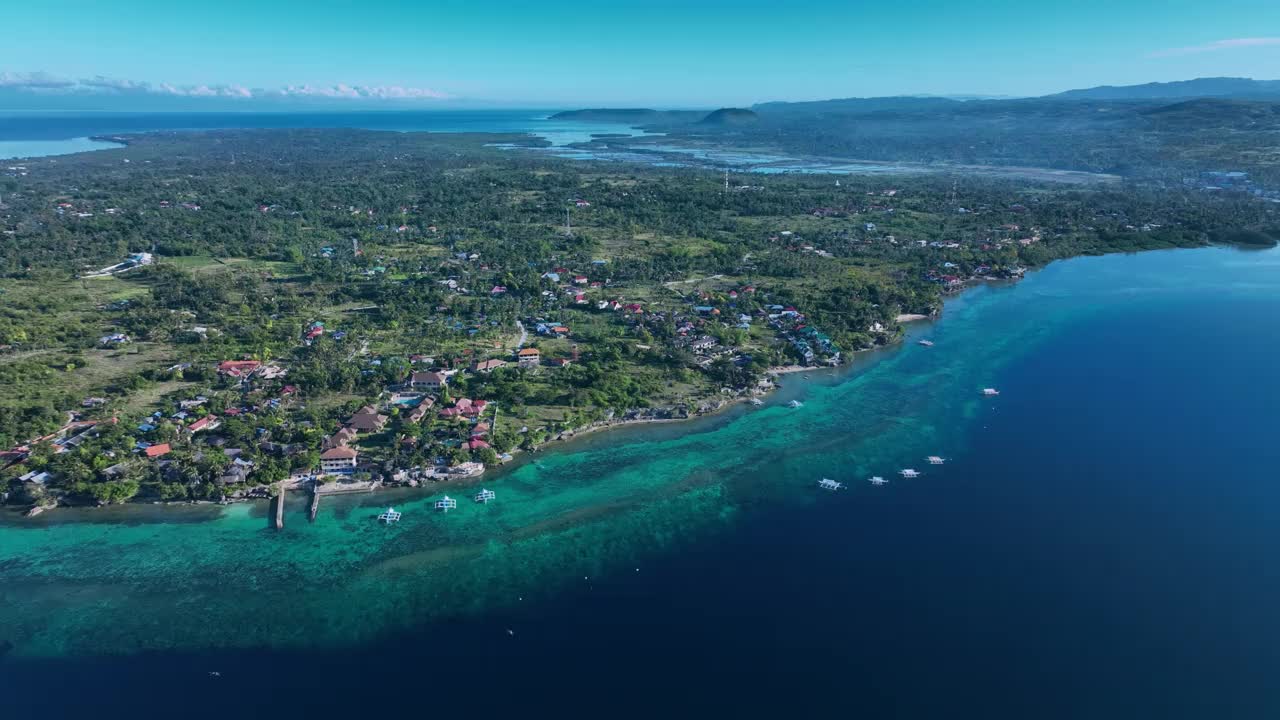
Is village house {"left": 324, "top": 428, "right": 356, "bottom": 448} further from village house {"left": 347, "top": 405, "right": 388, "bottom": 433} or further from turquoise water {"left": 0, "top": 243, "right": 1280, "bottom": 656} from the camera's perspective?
turquoise water {"left": 0, "top": 243, "right": 1280, "bottom": 656}

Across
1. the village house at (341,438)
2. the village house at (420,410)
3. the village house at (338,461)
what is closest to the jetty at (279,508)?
the village house at (338,461)

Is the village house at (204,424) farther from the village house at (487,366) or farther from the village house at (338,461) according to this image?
the village house at (487,366)

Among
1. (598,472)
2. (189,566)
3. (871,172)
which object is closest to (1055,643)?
(598,472)

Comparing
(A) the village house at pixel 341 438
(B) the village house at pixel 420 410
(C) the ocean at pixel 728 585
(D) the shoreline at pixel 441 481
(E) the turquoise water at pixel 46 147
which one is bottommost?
(C) the ocean at pixel 728 585

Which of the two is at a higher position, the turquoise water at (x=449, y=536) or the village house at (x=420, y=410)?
the village house at (x=420, y=410)

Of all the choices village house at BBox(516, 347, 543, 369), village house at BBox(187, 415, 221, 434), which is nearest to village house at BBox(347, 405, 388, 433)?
village house at BBox(187, 415, 221, 434)

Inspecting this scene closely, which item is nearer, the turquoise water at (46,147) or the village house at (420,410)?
the village house at (420,410)

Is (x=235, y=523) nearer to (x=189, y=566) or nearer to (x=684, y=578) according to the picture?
(x=189, y=566)

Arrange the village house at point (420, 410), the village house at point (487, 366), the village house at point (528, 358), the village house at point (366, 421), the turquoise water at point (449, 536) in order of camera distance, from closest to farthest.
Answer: the turquoise water at point (449, 536) < the village house at point (366, 421) < the village house at point (420, 410) < the village house at point (487, 366) < the village house at point (528, 358)
